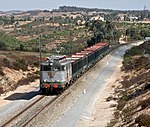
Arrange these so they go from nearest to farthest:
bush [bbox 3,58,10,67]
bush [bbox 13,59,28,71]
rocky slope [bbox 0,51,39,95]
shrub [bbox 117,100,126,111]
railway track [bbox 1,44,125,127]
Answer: railway track [bbox 1,44,125,127] < shrub [bbox 117,100,126,111] < rocky slope [bbox 0,51,39,95] < bush [bbox 3,58,10,67] < bush [bbox 13,59,28,71]

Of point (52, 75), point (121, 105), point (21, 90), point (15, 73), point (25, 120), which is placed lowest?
point (21, 90)

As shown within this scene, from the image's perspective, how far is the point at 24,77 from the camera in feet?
189

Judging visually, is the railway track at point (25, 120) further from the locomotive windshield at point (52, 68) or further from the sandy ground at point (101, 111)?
the locomotive windshield at point (52, 68)

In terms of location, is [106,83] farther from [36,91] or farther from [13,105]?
[13,105]

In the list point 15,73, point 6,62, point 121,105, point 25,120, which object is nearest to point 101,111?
point 121,105

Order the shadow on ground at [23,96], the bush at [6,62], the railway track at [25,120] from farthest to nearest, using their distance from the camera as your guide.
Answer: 1. the bush at [6,62]
2. the shadow on ground at [23,96]
3. the railway track at [25,120]

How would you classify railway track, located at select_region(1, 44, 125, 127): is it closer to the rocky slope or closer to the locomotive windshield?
the locomotive windshield

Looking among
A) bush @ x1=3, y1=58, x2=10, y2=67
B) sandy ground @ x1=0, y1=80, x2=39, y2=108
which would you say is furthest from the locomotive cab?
bush @ x1=3, y1=58, x2=10, y2=67

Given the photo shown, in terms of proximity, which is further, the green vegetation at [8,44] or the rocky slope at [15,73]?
the green vegetation at [8,44]

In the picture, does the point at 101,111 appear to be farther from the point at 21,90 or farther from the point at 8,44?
the point at 8,44

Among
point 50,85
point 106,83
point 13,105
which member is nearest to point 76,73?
point 106,83

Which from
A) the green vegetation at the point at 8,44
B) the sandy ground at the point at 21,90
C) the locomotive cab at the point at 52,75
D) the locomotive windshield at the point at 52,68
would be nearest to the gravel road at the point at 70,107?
the sandy ground at the point at 21,90

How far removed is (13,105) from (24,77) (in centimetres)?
2073

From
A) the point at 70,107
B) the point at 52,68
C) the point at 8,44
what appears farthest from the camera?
the point at 8,44
